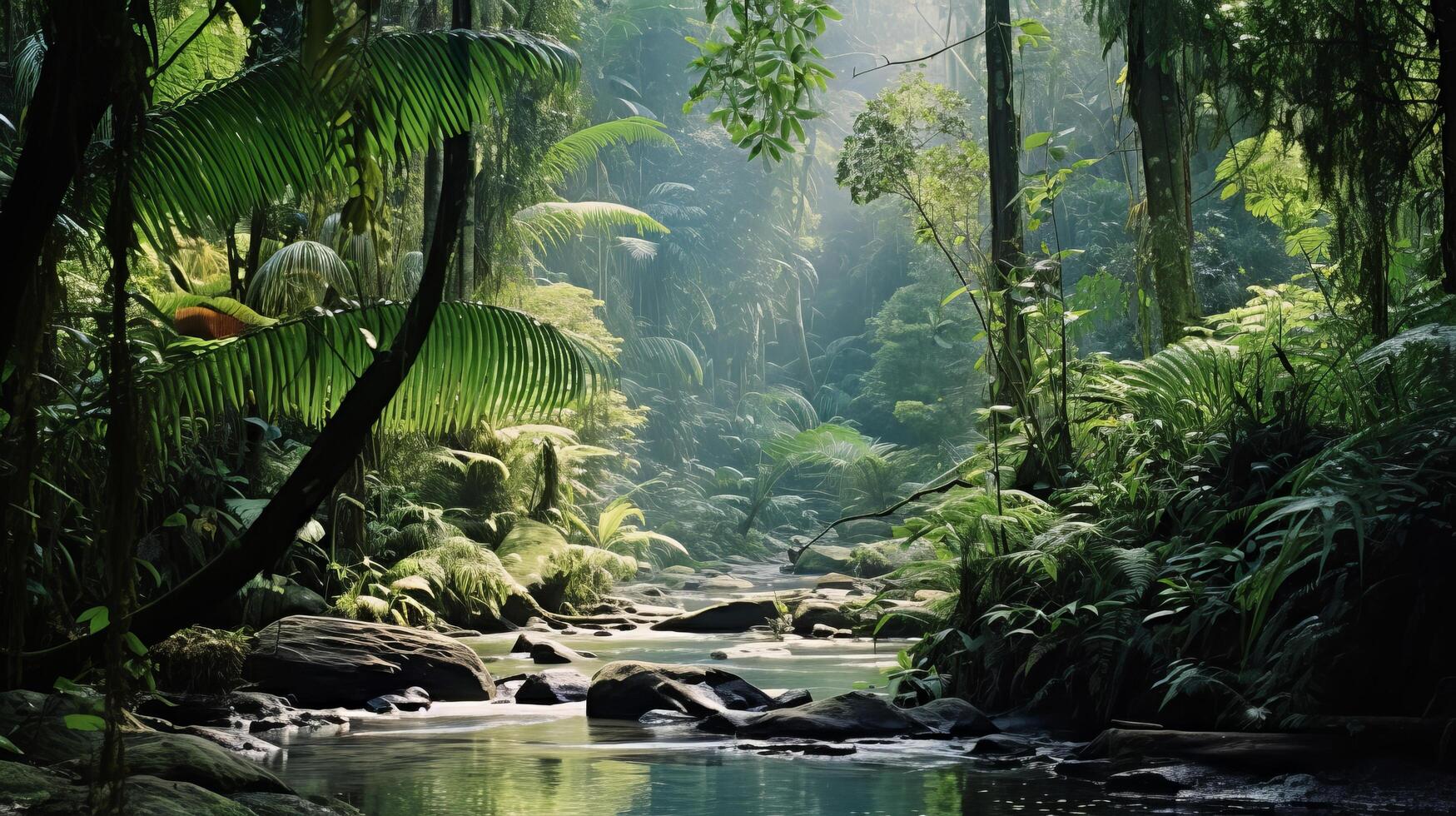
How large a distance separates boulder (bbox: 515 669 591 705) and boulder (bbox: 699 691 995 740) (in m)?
1.92

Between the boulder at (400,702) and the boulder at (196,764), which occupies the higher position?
the boulder at (196,764)

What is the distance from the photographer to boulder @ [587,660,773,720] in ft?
24.2

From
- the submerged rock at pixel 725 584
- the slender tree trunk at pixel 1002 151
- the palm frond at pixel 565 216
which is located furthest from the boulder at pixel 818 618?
the submerged rock at pixel 725 584

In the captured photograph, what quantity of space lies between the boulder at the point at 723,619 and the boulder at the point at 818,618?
2.64 ft

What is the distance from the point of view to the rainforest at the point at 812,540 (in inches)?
122

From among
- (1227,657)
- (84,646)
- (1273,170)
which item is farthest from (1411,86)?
(84,646)

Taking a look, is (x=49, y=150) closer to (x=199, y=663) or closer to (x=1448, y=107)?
(x=1448, y=107)

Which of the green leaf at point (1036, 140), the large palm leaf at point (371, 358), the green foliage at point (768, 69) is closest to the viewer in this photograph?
the green foliage at point (768, 69)

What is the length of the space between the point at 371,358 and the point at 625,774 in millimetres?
2113

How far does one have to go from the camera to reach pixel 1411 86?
17.9 ft

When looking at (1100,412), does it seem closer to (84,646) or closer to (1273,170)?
(1273,170)

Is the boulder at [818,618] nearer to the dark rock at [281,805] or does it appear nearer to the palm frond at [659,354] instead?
the dark rock at [281,805]

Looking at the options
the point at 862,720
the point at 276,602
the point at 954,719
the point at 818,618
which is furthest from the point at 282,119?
the point at 818,618

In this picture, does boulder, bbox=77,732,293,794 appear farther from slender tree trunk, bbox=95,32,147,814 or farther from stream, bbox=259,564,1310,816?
slender tree trunk, bbox=95,32,147,814
